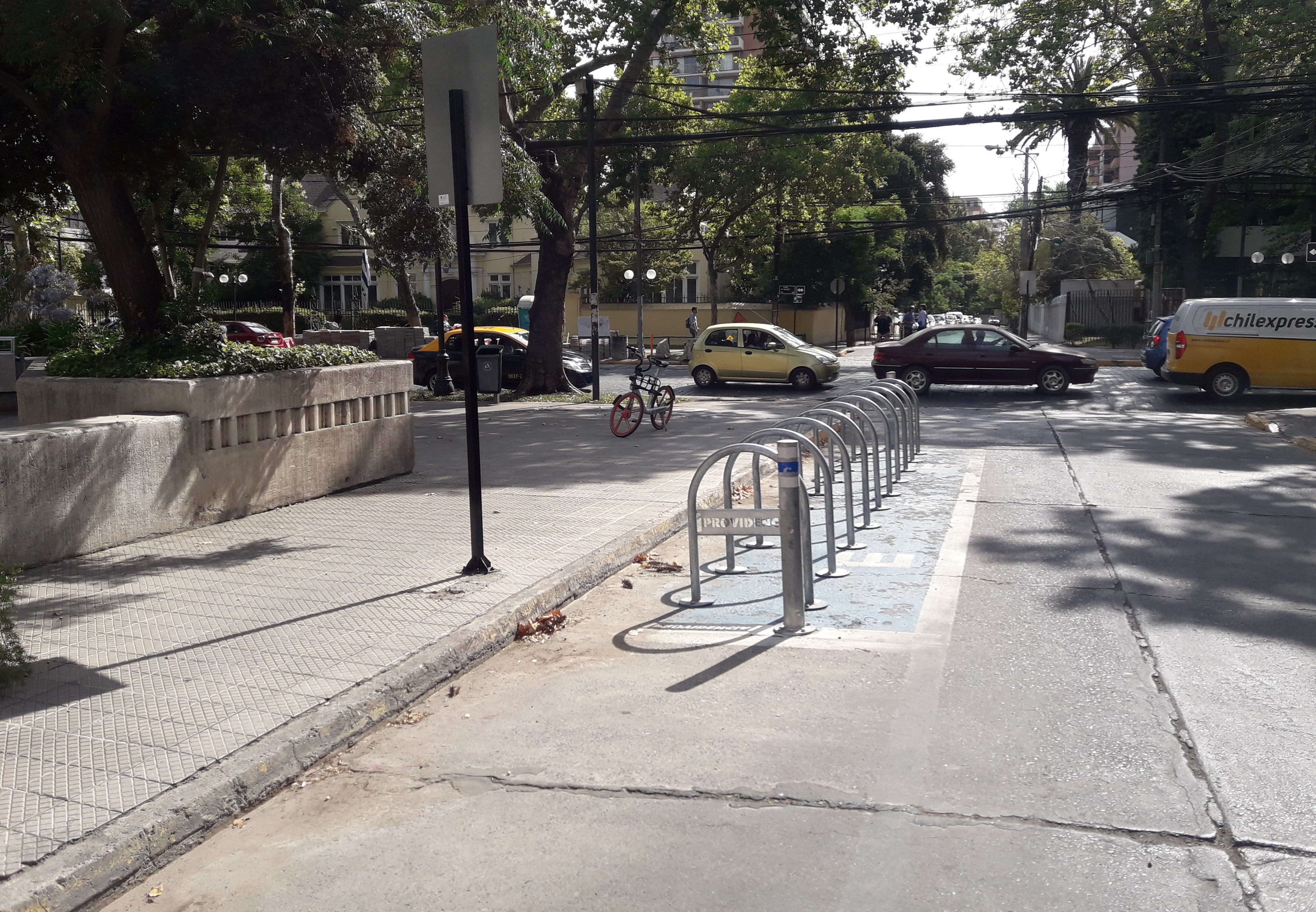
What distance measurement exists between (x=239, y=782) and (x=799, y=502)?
10.8 ft

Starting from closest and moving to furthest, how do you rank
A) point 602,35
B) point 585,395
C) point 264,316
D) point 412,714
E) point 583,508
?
point 412,714
point 583,508
point 602,35
point 585,395
point 264,316

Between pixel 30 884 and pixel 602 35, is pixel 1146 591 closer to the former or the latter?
pixel 30 884

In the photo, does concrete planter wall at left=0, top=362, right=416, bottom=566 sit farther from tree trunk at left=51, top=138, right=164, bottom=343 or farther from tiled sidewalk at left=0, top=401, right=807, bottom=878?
tree trunk at left=51, top=138, right=164, bottom=343

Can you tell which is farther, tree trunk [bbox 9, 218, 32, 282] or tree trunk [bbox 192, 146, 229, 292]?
tree trunk [bbox 9, 218, 32, 282]

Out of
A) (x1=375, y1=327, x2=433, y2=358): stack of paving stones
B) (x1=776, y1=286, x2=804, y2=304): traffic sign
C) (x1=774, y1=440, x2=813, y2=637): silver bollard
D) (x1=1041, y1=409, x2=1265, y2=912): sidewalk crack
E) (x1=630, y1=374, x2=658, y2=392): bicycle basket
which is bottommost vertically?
(x1=1041, y1=409, x2=1265, y2=912): sidewalk crack

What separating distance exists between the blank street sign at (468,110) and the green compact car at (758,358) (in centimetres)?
1881

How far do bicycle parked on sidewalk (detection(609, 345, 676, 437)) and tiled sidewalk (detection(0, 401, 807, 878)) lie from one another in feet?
14.8

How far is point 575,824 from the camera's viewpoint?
4.02 metres

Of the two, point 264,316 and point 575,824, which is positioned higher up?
point 264,316

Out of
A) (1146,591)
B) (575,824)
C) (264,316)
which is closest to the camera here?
(575,824)

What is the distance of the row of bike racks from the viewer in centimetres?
631

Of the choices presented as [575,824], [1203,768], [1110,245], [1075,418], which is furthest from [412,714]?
[1110,245]

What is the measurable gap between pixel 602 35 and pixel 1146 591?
1787 centimetres

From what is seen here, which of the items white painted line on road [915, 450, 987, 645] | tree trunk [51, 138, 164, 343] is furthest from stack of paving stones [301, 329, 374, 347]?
white painted line on road [915, 450, 987, 645]
